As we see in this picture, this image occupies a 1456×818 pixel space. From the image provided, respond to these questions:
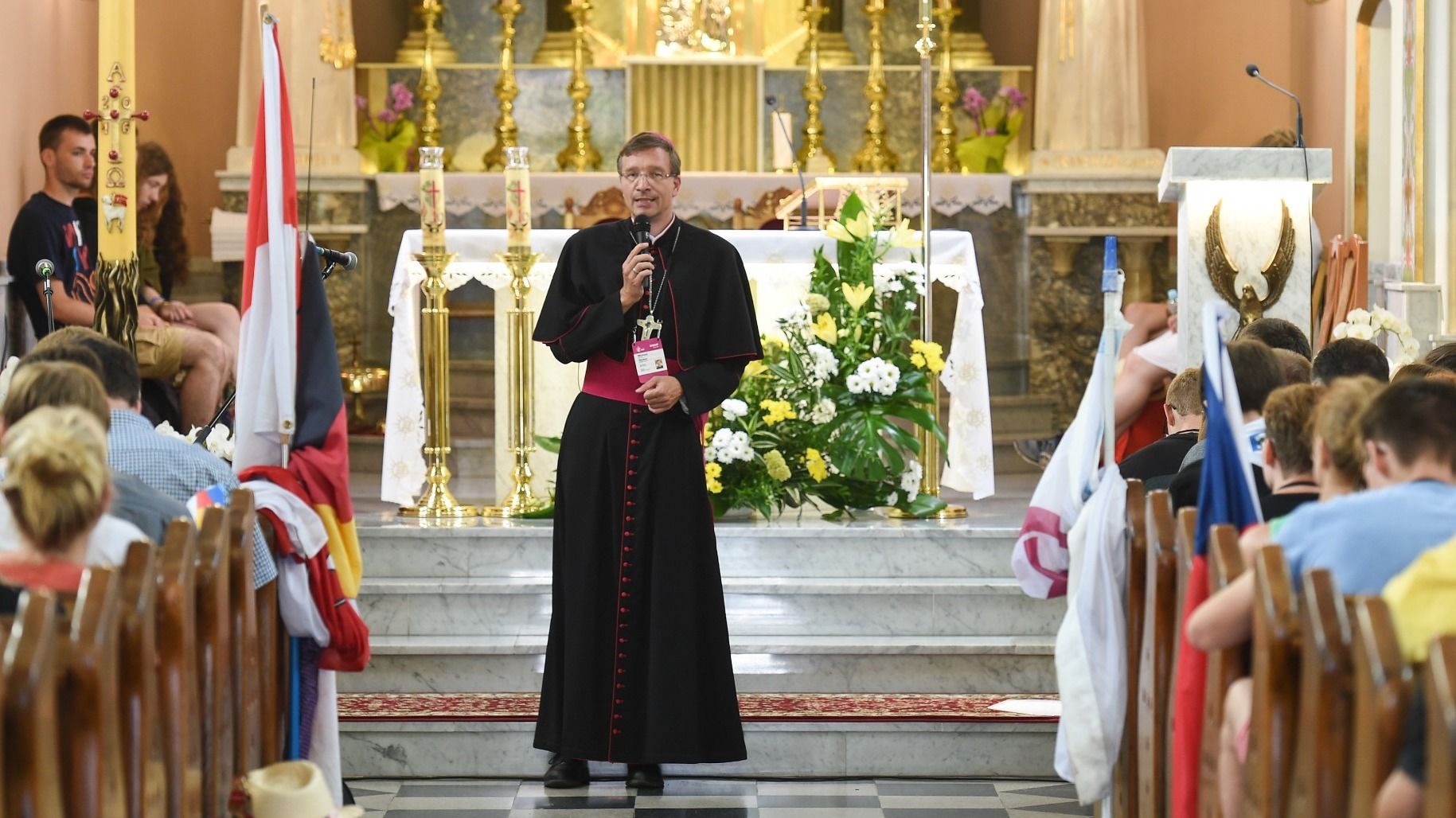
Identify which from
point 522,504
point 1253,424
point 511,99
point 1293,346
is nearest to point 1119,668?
point 1253,424

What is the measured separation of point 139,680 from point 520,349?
4003mm

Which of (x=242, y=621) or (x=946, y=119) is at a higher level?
(x=946, y=119)

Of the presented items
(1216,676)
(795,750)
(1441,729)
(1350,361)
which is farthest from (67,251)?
(1441,729)

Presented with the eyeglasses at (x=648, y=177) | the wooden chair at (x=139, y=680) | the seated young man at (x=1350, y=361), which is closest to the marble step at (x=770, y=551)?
the eyeglasses at (x=648, y=177)

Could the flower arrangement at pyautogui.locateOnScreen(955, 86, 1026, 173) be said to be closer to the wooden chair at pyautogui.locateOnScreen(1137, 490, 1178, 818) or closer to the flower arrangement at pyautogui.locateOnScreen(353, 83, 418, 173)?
the flower arrangement at pyautogui.locateOnScreen(353, 83, 418, 173)

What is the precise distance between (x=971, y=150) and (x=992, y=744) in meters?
6.31

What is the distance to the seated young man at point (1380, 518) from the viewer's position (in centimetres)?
303

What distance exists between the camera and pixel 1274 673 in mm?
2977

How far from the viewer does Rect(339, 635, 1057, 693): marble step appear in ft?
19.5

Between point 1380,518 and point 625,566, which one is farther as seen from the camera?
point 625,566

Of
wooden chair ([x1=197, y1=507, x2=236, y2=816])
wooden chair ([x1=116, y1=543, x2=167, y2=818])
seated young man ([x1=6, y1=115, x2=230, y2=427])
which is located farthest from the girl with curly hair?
wooden chair ([x1=116, y1=543, x2=167, y2=818])

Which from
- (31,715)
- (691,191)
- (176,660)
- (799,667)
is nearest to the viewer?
(31,715)

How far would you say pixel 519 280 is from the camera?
22.8 feet

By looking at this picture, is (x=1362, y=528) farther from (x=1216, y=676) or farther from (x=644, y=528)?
(x=644, y=528)
